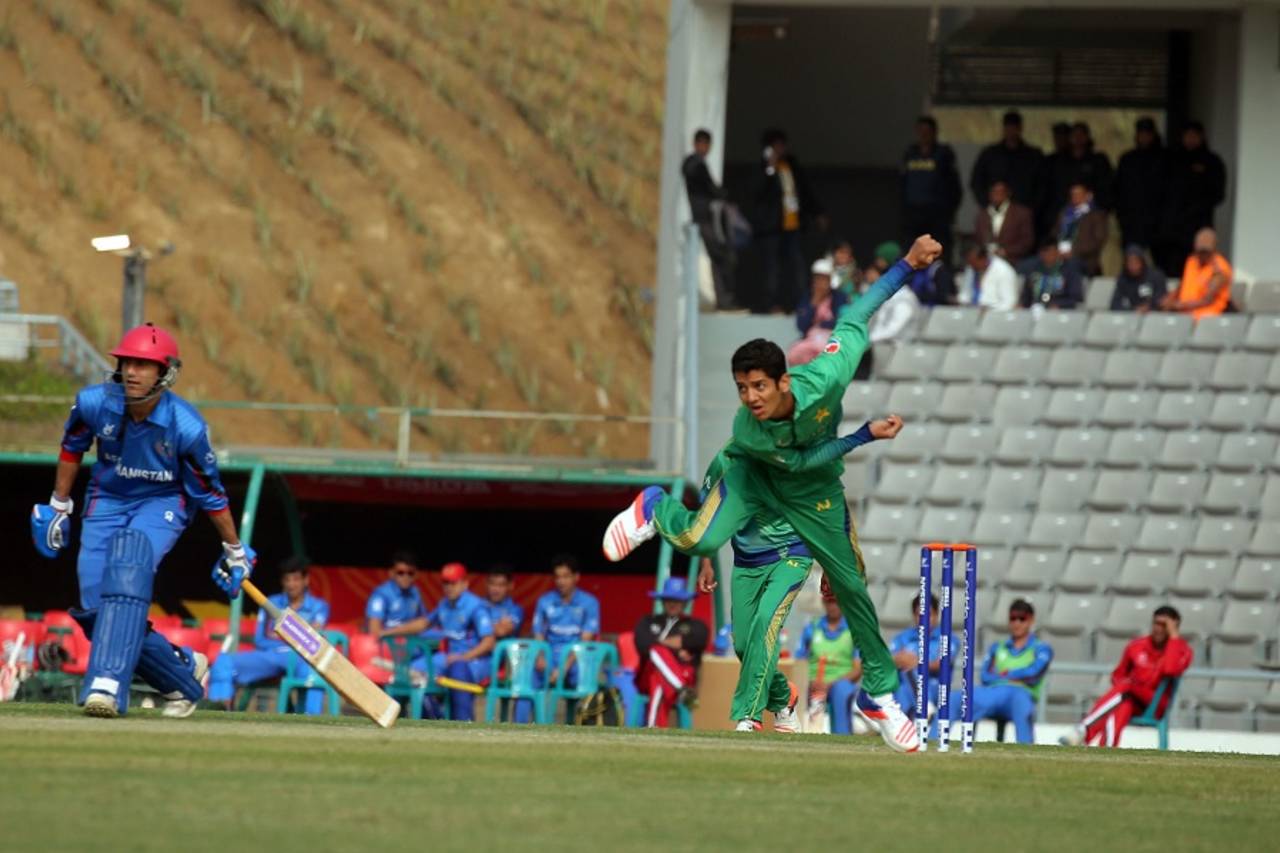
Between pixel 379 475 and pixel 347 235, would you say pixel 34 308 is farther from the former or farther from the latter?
pixel 379 475

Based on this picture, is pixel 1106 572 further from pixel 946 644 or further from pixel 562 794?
pixel 562 794

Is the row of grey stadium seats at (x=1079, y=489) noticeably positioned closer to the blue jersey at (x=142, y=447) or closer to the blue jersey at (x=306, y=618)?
the blue jersey at (x=306, y=618)

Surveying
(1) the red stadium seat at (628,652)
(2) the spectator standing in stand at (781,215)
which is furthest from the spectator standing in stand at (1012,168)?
(1) the red stadium seat at (628,652)

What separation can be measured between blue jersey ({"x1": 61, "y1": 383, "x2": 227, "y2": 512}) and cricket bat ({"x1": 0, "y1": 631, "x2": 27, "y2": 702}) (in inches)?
327

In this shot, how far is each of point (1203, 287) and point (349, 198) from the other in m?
27.0

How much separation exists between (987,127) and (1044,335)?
69.1 ft

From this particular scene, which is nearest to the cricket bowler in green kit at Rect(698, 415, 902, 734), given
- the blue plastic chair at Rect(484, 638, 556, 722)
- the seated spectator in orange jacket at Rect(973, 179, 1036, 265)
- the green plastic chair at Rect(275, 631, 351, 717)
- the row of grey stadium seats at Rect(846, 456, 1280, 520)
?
the blue plastic chair at Rect(484, 638, 556, 722)

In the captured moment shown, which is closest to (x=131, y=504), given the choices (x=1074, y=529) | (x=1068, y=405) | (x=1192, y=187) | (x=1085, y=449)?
(x=1074, y=529)

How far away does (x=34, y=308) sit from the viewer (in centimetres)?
4088

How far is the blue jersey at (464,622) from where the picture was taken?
19531 millimetres

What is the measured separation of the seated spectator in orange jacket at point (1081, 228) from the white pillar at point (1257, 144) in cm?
182

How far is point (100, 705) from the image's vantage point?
10031 millimetres

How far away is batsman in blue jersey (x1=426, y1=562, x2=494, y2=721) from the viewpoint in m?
19.3

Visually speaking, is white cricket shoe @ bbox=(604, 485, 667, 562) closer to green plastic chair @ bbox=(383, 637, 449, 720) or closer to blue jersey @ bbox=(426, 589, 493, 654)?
green plastic chair @ bbox=(383, 637, 449, 720)
